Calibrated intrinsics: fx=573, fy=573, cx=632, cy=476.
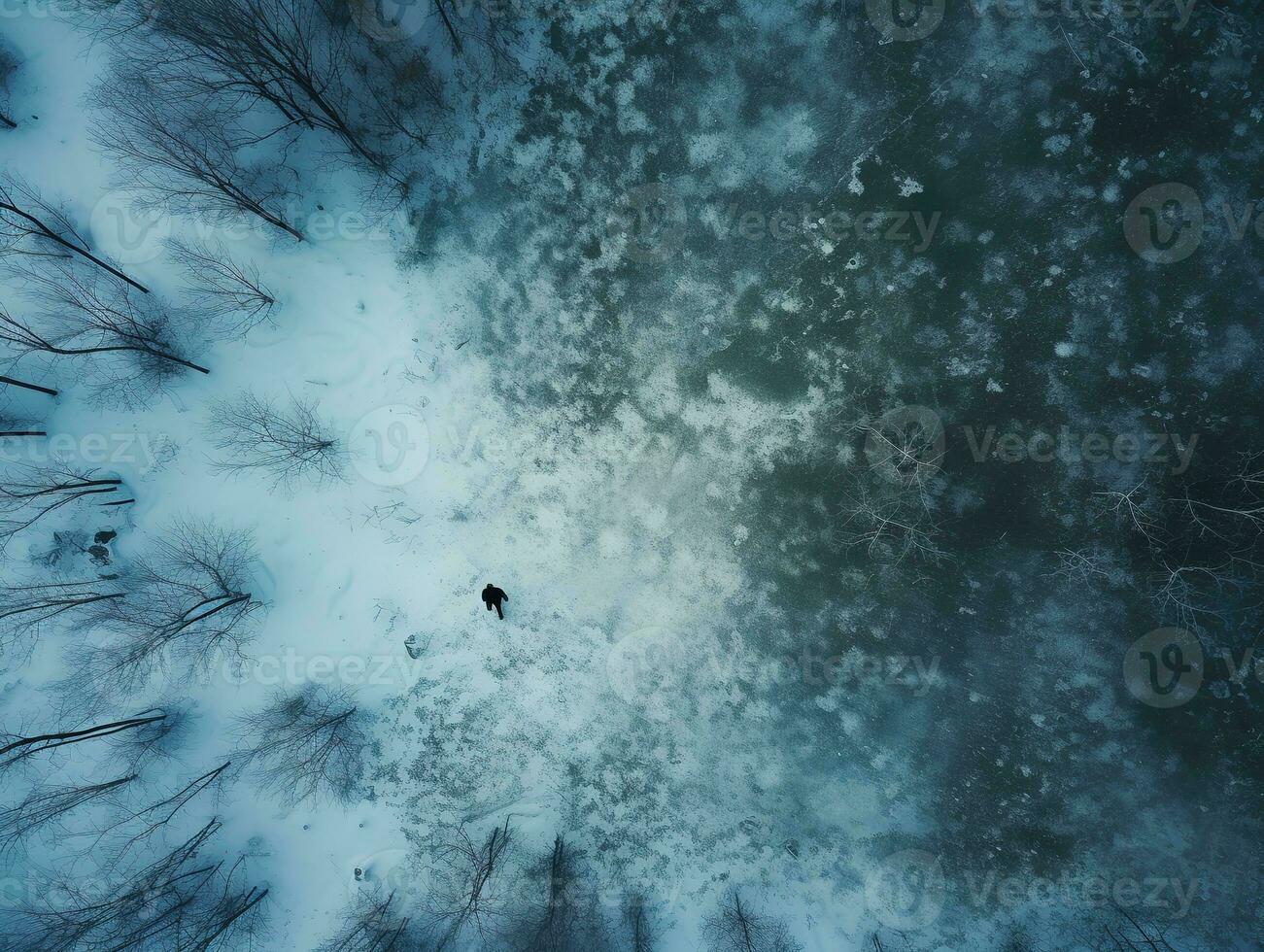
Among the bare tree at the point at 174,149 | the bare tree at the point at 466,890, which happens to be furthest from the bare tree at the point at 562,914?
the bare tree at the point at 174,149

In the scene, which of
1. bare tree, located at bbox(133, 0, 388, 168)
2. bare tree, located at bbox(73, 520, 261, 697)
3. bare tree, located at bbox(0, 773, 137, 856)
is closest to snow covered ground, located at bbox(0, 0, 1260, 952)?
bare tree, located at bbox(73, 520, 261, 697)

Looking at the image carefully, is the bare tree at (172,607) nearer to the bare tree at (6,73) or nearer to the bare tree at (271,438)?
the bare tree at (271,438)

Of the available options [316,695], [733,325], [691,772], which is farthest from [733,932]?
[733,325]

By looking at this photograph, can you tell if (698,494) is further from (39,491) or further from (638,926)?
(39,491)

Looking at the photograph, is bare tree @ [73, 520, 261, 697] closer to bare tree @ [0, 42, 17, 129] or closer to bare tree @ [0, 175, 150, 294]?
bare tree @ [0, 175, 150, 294]

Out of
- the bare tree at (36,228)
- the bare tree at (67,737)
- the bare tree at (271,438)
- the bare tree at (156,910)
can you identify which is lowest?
the bare tree at (156,910)

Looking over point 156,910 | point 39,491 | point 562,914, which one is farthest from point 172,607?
point 562,914
